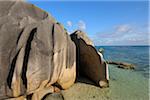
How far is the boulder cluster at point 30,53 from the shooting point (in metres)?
6.64

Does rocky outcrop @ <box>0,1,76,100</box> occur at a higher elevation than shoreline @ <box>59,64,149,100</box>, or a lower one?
higher

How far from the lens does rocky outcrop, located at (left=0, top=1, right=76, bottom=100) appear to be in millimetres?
6637

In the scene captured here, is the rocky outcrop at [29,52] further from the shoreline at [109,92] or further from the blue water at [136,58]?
the blue water at [136,58]

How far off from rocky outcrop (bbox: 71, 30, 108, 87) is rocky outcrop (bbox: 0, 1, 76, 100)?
1.69 m

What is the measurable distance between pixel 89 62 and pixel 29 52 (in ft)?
11.8

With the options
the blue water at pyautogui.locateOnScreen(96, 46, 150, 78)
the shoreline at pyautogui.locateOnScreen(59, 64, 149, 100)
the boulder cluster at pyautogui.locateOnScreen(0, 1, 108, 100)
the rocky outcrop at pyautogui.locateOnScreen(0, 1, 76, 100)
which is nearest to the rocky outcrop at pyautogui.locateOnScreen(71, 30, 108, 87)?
the shoreline at pyautogui.locateOnScreen(59, 64, 149, 100)

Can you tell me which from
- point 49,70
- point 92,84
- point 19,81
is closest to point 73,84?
point 92,84

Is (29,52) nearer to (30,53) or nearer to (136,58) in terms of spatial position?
(30,53)

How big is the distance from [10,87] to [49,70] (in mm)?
1324

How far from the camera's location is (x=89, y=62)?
9703mm

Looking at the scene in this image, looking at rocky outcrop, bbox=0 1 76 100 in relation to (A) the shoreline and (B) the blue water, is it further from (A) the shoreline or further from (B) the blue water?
(B) the blue water

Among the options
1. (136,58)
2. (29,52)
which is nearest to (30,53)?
(29,52)

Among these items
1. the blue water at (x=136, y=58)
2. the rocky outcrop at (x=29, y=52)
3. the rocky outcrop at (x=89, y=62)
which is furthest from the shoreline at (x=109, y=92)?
the blue water at (x=136, y=58)

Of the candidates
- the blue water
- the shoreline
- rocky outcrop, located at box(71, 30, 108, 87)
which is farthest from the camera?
the blue water
